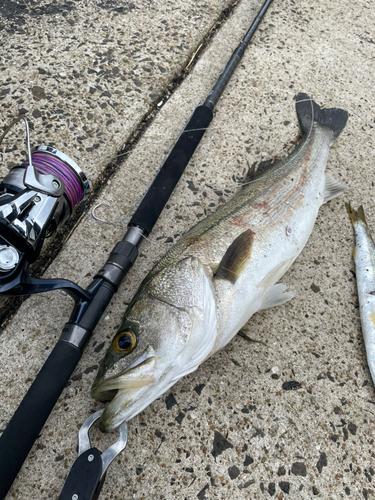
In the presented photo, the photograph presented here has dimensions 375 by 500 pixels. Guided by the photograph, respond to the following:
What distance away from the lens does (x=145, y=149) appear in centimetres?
278

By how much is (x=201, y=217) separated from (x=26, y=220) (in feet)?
4.06

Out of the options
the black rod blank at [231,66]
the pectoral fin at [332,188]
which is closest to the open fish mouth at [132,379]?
the pectoral fin at [332,188]

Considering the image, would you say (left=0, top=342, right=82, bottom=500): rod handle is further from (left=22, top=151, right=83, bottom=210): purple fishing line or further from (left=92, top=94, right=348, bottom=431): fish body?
(left=22, top=151, right=83, bottom=210): purple fishing line

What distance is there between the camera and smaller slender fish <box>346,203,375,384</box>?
2160 millimetres

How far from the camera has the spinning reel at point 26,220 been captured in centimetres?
160

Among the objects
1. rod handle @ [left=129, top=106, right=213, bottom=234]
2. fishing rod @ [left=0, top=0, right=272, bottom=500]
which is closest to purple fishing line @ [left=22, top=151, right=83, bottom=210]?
fishing rod @ [left=0, top=0, right=272, bottom=500]

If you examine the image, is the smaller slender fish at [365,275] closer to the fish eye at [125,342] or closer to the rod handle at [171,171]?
the rod handle at [171,171]

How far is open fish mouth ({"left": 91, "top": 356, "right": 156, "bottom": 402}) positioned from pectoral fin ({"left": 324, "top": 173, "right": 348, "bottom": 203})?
1.81m

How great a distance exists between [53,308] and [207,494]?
4.24ft

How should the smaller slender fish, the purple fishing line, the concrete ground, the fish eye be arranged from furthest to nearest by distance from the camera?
the smaller slender fish
the purple fishing line
the concrete ground
the fish eye

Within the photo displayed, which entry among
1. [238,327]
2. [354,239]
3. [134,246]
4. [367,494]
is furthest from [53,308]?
[354,239]

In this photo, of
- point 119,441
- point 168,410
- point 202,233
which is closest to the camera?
point 119,441

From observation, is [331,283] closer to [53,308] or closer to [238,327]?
[238,327]

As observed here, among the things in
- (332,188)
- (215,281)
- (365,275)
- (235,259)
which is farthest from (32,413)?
(332,188)
